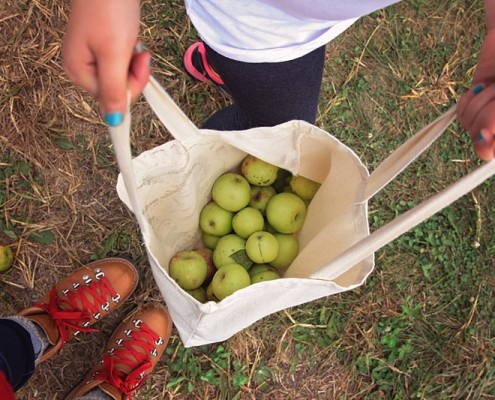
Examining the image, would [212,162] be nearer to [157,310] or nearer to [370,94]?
[157,310]

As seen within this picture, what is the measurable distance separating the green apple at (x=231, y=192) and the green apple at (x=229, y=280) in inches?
7.4

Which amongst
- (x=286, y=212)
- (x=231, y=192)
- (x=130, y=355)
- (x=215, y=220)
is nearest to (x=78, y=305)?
(x=130, y=355)

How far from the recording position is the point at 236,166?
1.66 m

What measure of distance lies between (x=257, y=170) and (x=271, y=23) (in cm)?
52

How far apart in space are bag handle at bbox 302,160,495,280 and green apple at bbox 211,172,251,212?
1.45 feet

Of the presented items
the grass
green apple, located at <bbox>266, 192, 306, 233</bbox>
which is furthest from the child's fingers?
the grass

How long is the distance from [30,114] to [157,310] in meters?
0.94

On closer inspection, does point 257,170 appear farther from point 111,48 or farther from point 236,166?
point 111,48

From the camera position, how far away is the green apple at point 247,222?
1.60 m

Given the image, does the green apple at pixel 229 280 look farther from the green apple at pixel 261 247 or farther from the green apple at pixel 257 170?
the green apple at pixel 257 170

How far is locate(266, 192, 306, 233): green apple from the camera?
1.59m

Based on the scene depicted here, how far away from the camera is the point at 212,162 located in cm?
154

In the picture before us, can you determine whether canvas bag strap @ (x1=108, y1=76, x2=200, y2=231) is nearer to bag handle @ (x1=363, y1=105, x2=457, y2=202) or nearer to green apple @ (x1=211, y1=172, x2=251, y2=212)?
green apple @ (x1=211, y1=172, x2=251, y2=212)

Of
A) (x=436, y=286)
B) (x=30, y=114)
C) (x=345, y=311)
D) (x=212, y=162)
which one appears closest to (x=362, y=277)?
(x=212, y=162)
